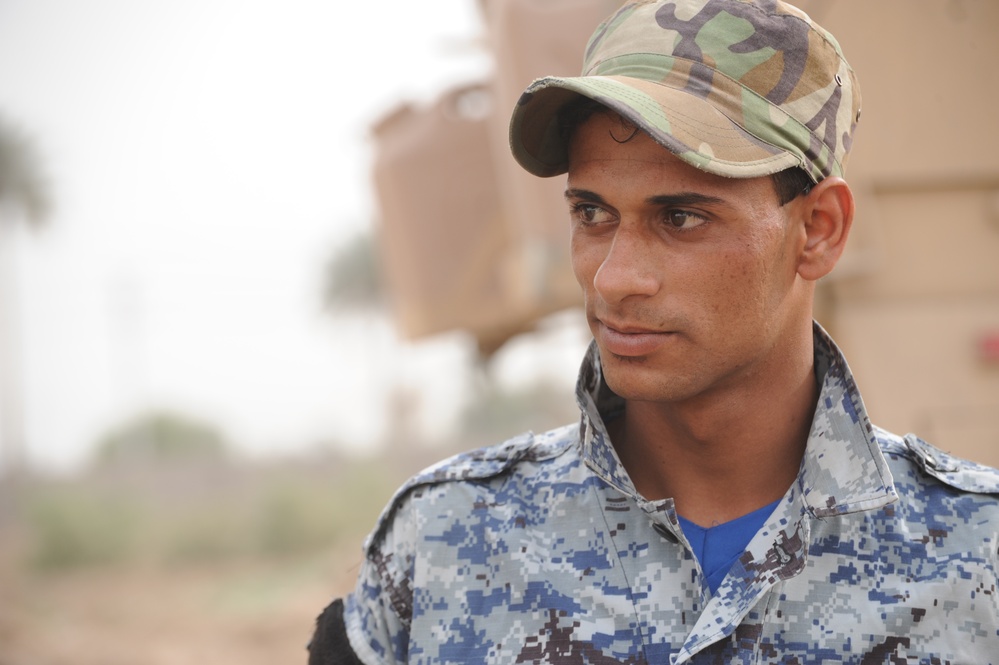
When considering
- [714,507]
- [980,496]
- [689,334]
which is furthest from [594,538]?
[980,496]

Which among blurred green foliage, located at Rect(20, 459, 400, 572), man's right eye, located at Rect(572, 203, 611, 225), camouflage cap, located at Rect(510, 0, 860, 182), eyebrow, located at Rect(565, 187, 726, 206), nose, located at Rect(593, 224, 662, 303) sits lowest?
nose, located at Rect(593, 224, 662, 303)

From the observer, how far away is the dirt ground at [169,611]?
12258 mm

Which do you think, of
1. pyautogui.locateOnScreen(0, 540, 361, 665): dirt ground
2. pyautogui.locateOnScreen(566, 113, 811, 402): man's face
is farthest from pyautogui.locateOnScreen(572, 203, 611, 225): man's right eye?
pyautogui.locateOnScreen(0, 540, 361, 665): dirt ground

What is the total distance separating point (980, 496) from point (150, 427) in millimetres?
38268

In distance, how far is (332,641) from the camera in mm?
1950

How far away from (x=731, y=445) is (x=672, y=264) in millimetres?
387

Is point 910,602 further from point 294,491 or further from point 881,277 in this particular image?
point 294,491

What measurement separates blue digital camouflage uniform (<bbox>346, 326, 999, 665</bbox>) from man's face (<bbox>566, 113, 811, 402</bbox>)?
21 centimetres

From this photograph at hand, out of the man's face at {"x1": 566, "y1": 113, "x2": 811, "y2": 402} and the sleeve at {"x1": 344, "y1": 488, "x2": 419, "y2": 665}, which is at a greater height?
the man's face at {"x1": 566, "y1": 113, "x2": 811, "y2": 402}

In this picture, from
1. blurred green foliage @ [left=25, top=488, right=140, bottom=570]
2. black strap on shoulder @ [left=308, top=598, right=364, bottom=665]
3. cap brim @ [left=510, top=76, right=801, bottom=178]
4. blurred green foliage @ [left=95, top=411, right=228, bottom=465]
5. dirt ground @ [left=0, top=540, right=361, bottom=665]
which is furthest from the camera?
blurred green foliage @ [left=95, top=411, right=228, bottom=465]

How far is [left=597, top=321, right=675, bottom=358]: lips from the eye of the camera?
5.98 feet

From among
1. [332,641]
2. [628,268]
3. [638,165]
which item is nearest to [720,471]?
[628,268]

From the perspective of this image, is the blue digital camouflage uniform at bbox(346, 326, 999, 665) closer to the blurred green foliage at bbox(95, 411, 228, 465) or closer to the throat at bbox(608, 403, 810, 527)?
the throat at bbox(608, 403, 810, 527)

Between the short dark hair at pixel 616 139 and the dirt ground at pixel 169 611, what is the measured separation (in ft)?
21.4
